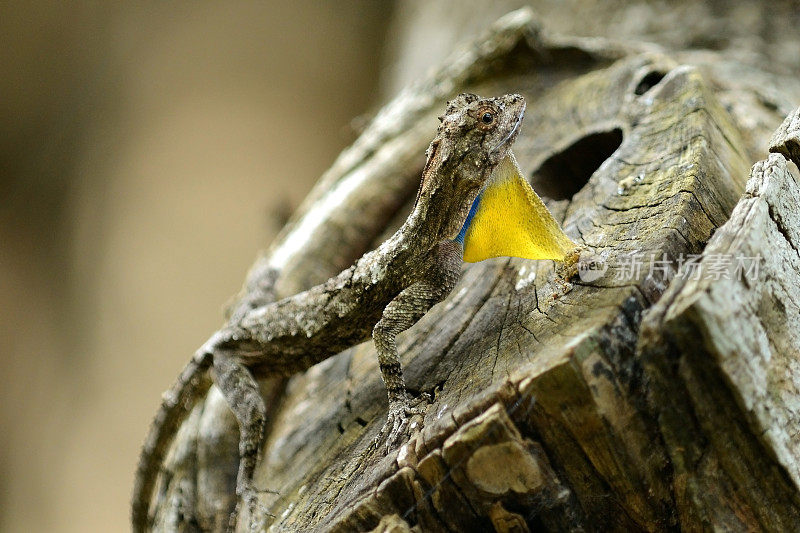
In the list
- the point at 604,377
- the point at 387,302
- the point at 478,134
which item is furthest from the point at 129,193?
the point at 604,377

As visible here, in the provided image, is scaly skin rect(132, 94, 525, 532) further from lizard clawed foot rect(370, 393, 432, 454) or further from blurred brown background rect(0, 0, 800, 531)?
blurred brown background rect(0, 0, 800, 531)

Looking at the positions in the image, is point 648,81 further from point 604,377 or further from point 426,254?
point 604,377

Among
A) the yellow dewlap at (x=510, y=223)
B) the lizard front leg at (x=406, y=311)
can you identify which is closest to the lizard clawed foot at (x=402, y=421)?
the lizard front leg at (x=406, y=311)

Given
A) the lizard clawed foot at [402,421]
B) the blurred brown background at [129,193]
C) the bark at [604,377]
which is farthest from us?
the blurred brown background at [129,193]

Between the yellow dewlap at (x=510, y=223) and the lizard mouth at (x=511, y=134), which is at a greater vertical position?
the lizard mouth at (x=511, y=134)

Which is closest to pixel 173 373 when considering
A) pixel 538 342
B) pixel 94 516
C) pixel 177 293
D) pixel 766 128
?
pixel 177 293

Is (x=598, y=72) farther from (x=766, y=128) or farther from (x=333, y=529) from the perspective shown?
(x=333, y=529)

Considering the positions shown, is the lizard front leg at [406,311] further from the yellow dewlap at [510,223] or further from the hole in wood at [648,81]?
the hole in wood at [648,81]

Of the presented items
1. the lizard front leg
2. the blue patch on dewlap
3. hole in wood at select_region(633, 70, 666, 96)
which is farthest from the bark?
the blue patch on dewlap
